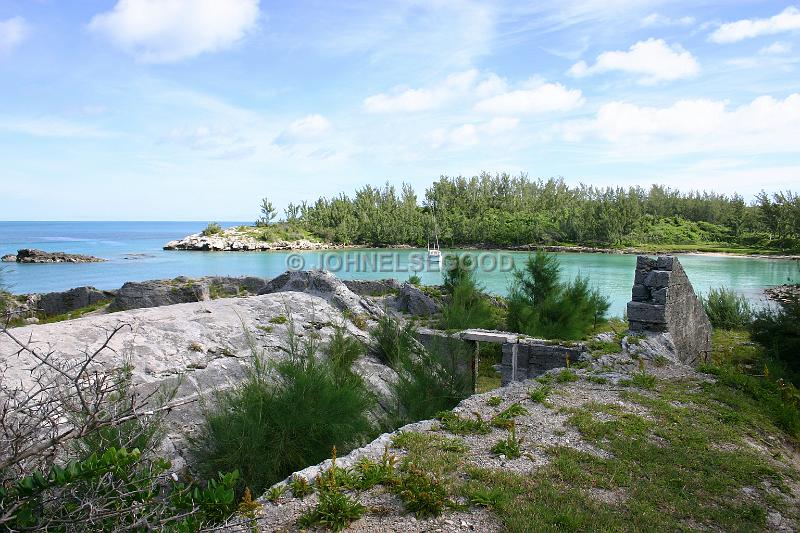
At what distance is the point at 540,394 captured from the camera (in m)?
6.53

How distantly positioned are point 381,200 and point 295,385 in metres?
90.4

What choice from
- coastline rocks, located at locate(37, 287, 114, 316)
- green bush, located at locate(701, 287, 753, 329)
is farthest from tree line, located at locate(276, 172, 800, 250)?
coastline rocks, located at locate(37, 287, 114, 316)

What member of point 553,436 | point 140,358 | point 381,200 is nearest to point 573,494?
point 553,436

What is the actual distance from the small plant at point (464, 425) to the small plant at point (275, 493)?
78.1 inches

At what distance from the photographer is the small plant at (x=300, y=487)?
3842mm

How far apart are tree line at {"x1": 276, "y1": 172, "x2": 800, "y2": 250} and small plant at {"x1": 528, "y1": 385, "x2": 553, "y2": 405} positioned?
67724 millimetres

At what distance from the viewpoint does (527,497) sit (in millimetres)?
3896

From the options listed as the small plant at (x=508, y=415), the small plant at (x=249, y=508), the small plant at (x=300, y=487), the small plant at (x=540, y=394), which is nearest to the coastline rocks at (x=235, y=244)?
the small plant at (x=540, y=394)

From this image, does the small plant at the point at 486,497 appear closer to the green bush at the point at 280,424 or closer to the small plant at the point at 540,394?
the green bush at the point at 280,424

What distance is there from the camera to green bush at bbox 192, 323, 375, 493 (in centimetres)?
446

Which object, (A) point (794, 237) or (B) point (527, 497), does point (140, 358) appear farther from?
(A) point (794, 237)

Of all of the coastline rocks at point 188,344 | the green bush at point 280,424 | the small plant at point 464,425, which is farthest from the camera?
the coastline rocks at point 188,344

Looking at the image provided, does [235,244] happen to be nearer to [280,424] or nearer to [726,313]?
[726,313]

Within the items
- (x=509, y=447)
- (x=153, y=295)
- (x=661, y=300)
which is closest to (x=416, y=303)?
(x=153, y=295)
